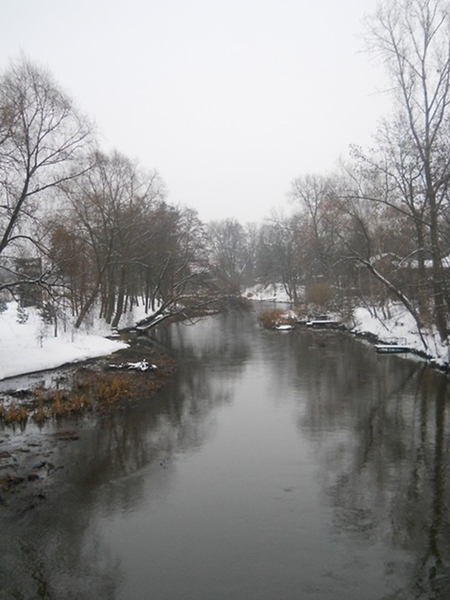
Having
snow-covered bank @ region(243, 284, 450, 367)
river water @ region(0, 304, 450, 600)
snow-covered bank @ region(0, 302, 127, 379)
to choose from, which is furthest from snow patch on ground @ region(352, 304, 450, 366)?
snow-covered bank @ region(0, 302, 127, 379)

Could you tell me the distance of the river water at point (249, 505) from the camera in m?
6.36

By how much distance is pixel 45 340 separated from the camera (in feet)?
77.7

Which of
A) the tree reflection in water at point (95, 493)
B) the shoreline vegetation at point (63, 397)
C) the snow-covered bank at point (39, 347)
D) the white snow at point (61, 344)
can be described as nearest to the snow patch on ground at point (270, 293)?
the white snow at point (61, 344)

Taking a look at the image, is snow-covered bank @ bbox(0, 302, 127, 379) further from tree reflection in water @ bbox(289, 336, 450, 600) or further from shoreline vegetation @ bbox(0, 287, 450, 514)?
tree reflection in water @ bbox(289, 336, 450, 600)

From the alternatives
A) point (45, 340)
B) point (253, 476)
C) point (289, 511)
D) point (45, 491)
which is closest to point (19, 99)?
point (45, 340)

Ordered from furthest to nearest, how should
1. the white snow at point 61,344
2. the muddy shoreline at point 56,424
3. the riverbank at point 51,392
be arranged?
the white snow at point 61,344 < the riverbank at point 51,392 < the muddy shoreline at point 56,424

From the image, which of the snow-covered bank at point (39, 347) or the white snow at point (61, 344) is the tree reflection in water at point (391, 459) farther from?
the snow-covered bank at point (39, 347)

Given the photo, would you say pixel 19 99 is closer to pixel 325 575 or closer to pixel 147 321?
pixel 325 575

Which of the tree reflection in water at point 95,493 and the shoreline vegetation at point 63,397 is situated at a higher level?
the shoreline vegetation at point 63,397

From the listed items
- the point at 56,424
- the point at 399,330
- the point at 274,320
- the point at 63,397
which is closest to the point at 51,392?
the point at 63,397

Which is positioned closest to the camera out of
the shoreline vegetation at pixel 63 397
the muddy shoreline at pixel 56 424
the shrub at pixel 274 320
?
the muddy shoreline at pixel 56 424

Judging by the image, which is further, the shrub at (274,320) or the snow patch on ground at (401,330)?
the shrub at (274,320)

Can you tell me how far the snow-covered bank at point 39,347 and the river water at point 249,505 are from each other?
284 inches

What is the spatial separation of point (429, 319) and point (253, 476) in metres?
16.2
